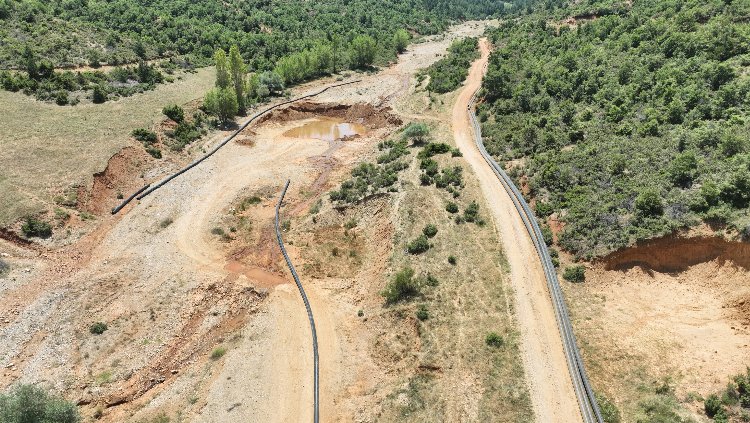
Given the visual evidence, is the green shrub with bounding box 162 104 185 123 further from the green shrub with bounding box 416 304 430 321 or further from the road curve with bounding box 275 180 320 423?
the green shrub with bounding box 416 304 430 321

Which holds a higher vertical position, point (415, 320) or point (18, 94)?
point (18, 94)

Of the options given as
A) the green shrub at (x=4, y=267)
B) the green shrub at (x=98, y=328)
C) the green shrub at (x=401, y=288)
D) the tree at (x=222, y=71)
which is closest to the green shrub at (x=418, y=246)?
the green shrub at (x=401, y=288)

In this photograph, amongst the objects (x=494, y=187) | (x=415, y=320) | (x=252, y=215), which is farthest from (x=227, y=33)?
(x=415, y=320)

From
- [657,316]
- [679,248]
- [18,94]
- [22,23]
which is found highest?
[22,23]

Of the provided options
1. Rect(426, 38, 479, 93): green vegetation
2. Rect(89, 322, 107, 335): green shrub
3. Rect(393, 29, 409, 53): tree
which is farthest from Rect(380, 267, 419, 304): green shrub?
Rect(393, 29, 409, 53): tree

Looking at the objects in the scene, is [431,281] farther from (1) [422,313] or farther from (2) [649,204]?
(2) [649,204]

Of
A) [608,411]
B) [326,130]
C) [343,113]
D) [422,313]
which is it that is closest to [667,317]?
[608,411]

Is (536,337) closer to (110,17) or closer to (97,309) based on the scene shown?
(97,309)

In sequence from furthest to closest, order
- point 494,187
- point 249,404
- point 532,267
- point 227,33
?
point 227,33
point 494,187
point 532,267
point 249,404
